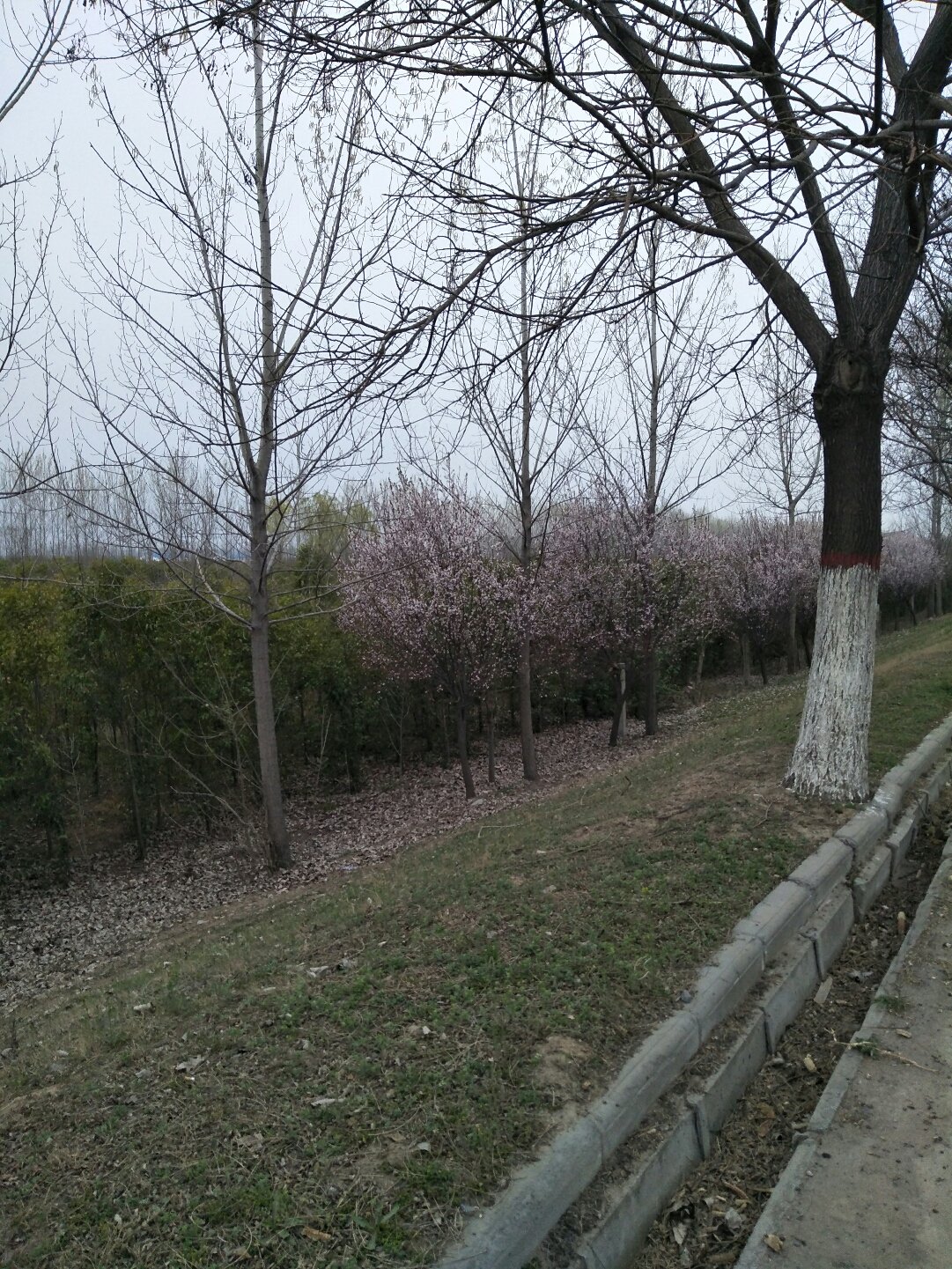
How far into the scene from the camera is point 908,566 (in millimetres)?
38969

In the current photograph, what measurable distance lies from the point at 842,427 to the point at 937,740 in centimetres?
331

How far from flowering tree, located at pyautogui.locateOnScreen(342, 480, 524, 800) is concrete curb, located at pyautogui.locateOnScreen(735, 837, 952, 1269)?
8220mm

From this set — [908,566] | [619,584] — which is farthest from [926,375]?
[908,566]

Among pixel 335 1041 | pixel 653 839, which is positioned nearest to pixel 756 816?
pixel 653 839

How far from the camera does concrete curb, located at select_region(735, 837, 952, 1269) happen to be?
2.49 metres

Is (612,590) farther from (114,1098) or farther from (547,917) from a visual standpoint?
(114,1098)

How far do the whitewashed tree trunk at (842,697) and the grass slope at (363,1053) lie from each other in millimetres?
324

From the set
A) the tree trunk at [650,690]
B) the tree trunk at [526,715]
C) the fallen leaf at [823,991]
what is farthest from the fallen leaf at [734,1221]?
the tree trunk at [650,690]

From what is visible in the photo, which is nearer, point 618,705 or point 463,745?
point 463,745

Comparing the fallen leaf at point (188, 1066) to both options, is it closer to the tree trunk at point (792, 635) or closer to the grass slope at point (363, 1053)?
the grass slope at point (363, 1053)

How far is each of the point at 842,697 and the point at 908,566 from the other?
37241mm

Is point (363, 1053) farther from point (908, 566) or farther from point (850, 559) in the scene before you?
point (908, 566)

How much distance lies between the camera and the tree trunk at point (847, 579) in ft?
19.1

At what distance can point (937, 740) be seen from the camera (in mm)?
7680
